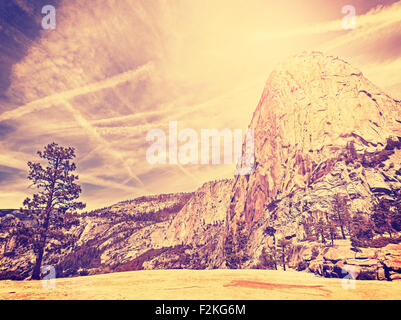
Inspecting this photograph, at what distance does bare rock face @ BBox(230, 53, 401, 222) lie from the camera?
48.9 meters

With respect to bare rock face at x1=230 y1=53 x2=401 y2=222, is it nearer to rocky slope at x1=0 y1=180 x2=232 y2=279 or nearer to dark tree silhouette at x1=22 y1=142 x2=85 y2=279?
rocky slope at x1=0 y1=180 x2=232 y2=279

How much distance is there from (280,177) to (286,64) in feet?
126

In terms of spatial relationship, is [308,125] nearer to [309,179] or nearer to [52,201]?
[309,179]

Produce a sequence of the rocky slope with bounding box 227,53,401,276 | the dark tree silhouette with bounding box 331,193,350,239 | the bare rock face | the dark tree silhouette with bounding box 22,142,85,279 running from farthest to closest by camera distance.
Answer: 1. the bare rock face
2. the rocky slope with bounding box 227,53,401,276
3. the dark tree silhouette with bounding box 331,193,350,239
4. the dark tree silhouette with bounding box 22,142,85,279

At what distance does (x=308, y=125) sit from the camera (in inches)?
2170

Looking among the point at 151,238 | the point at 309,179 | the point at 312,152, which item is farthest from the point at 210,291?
the point at 151,238

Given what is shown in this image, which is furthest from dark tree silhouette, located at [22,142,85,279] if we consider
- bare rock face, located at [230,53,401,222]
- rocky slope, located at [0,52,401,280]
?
bare rock face, located at [230,53,401,222]

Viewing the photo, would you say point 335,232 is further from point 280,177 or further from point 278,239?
point 280,177

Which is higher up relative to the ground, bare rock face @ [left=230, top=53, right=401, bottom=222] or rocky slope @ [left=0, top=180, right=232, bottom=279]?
bare rock face @ [left=230, top=53, right=401, bottom=222]

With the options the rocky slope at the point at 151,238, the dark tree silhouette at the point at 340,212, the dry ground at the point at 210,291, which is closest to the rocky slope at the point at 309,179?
the rocky slope at the point at 151,238
